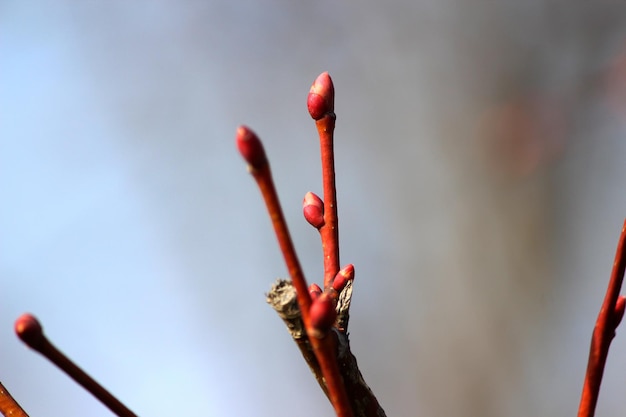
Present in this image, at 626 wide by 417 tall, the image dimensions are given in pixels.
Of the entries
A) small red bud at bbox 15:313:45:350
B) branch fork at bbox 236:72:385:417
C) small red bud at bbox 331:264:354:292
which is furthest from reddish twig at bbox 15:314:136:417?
small red bud at bbox 331:264:354:292

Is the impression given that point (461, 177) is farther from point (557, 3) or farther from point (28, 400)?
point (28, 400)

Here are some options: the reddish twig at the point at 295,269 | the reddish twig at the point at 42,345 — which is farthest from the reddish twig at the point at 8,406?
the reddish twig at the point at 295,269

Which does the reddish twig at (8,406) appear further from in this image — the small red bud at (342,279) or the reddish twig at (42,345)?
the small red bud at (342,279)

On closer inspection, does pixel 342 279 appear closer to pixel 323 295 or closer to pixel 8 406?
pixel 323 295

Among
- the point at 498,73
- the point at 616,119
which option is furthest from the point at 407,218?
the point at 616,119

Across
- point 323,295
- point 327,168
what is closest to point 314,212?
point 327,168

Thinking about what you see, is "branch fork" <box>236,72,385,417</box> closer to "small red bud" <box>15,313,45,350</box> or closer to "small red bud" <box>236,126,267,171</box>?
"small red bud" <box>236,126,267,171</box>
